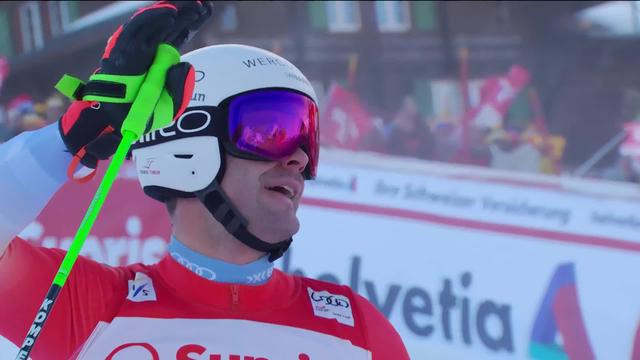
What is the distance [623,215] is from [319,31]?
1.43m

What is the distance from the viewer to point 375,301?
3.42 meters

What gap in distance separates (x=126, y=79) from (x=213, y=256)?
60 cm

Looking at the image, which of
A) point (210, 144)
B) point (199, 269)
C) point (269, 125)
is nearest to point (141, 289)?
point (199, 269)

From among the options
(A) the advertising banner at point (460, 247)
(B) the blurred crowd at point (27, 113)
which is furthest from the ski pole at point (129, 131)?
(B) the blurred crowd at point (27, 113)

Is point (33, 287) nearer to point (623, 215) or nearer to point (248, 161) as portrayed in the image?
point (248, 161)

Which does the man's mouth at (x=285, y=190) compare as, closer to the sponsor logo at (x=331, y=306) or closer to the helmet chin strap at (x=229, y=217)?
the helmet chin strap at (x=229, y=217)

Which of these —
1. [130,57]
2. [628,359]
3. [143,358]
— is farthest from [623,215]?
[130,57]

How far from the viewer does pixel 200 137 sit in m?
2.02

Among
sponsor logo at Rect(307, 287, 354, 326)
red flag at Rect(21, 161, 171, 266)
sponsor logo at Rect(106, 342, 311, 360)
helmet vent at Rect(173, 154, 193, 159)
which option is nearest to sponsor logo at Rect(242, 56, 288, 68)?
helmet vent at Rect(173, 154, 193, 159)

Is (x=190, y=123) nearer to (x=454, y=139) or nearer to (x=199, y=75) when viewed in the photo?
(x=199, y=75)

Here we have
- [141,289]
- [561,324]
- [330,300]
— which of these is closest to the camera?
[141,289]

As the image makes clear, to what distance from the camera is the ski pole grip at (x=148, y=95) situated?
1.54m

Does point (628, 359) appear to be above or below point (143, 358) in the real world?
below

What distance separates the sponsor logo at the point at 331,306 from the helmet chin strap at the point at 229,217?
0.46ft
